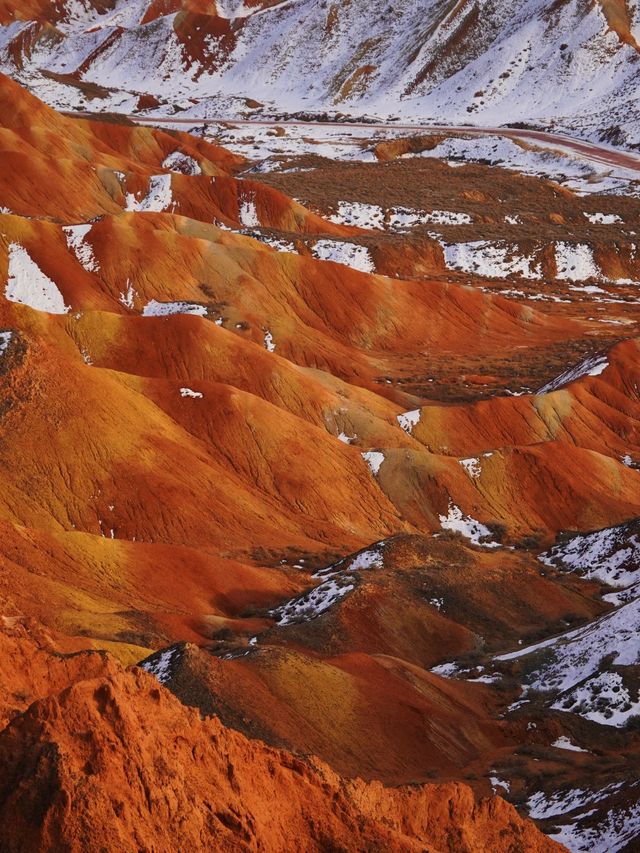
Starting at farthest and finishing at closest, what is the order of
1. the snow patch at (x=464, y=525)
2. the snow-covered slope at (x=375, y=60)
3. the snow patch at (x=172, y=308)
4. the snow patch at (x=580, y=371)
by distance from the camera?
the snow-covered slope at (x=375, y=60)
the snow patch at (x=172, y=308)
the snow patch at (x=580, y=371)
the snow patch at (x=464, y=525)

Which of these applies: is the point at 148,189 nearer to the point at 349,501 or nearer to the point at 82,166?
the point at 82,166

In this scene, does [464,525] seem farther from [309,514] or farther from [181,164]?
[181,164]

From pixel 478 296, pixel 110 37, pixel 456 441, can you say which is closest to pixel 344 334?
pixel 478 296

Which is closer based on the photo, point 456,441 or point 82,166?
point 456,441

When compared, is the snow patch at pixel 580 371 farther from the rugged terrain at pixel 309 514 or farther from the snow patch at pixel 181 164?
the snow patch at pixel 181 164

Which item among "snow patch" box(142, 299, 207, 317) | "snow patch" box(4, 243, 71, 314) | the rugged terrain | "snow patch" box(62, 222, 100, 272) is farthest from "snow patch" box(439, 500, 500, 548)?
"snow patch" box(62, 222, 100, 272)

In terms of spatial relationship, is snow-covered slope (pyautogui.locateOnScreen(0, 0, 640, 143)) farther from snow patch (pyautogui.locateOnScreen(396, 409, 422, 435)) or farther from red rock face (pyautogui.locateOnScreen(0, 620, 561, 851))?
red rock face (pyautogui.locateOnScreen(0, 620, 561, 851))

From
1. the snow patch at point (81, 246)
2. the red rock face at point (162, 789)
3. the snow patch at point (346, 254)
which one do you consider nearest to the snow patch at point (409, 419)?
the snow patch at point (81, 246)
